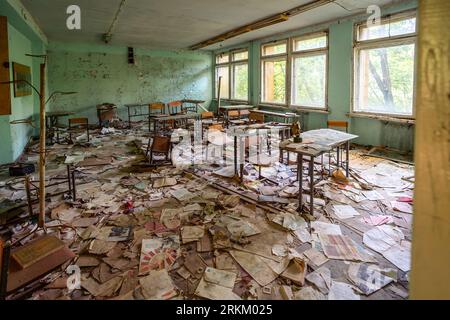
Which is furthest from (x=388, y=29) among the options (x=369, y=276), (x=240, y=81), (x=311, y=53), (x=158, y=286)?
(x=158, y=286)

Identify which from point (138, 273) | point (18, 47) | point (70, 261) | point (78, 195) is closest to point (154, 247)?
point (138, 273)

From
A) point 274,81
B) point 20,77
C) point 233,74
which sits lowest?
point 20,77

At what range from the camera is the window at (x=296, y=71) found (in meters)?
7.66

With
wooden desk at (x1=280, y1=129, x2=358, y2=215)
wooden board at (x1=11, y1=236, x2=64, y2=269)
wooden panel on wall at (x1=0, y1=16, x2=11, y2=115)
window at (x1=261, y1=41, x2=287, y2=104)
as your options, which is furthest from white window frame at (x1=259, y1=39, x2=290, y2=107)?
wooden board at (x1=11, y1=236, x2=64, y2=269)

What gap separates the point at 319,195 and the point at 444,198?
10.4 feet

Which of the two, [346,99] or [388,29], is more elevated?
[388,29]

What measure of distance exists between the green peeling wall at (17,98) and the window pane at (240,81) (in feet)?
20.7

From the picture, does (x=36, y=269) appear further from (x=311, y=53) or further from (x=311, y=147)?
(x=311, y=53)

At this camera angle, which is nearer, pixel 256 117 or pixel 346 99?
pixel 256 117

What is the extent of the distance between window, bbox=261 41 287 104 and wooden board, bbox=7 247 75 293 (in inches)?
299

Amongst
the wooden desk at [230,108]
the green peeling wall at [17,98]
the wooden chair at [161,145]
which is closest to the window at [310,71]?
the wooden desk at [230,108]

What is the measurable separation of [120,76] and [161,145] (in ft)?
22.3

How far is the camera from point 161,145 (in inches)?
216
